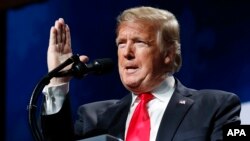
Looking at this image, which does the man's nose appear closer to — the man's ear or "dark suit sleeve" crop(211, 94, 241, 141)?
the man's ear

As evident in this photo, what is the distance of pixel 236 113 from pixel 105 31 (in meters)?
0.78

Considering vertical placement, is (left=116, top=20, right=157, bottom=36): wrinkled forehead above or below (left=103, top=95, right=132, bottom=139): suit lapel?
above

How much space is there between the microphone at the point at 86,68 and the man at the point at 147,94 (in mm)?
310

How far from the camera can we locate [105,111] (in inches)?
74.9

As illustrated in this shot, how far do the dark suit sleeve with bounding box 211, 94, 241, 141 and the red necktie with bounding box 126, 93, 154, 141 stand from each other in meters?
0.21

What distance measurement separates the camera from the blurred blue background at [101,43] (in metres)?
1.99

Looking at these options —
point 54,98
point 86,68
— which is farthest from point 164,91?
point 86,68

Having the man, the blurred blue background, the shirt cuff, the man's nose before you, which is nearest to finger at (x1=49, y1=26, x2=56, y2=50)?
the man

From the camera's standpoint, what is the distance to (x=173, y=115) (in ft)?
5.65

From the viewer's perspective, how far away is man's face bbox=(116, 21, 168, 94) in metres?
1.80

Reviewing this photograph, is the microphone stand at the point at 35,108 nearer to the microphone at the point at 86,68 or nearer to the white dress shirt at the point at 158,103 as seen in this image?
the microphone at the point at 86,68

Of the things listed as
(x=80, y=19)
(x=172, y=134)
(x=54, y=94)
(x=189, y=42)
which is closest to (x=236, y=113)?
(x=172, y=134)

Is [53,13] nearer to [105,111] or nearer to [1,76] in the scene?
[1,76]

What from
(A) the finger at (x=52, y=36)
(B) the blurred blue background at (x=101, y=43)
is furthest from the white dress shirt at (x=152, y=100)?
(B) the blurred blue background at (x=101, y=43)
